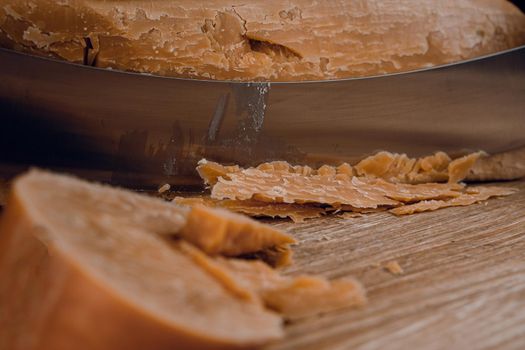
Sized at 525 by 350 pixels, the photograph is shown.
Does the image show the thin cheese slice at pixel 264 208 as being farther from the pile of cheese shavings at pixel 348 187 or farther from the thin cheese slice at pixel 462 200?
the thin cheese slice at pixel 462 200

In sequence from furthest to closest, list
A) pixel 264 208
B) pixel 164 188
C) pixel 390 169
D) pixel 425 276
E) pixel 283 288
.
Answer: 1. pixel 390 169
2. pixel 164 188
3. pixel 264 208
4. pixel 425 276
5. pixel 283 288

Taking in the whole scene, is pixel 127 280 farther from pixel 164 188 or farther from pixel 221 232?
pixel 164 188

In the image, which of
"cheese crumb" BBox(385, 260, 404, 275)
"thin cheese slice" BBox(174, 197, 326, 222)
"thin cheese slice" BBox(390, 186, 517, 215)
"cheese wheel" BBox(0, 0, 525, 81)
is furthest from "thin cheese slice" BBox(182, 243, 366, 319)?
"cheese wheel" BBox(0, 0, 525, 81)

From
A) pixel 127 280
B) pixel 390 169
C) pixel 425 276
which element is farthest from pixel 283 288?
pixel 390 169

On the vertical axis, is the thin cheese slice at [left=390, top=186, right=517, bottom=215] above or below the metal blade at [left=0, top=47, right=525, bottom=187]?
below

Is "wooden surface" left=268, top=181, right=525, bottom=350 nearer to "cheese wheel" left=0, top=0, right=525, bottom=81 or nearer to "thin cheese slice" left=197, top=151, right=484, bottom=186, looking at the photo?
"thin cheese slice" left=197, top=151, right=484, bottom=186

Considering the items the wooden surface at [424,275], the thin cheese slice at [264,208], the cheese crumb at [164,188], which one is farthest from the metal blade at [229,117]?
the wooden surface at [424,275]
